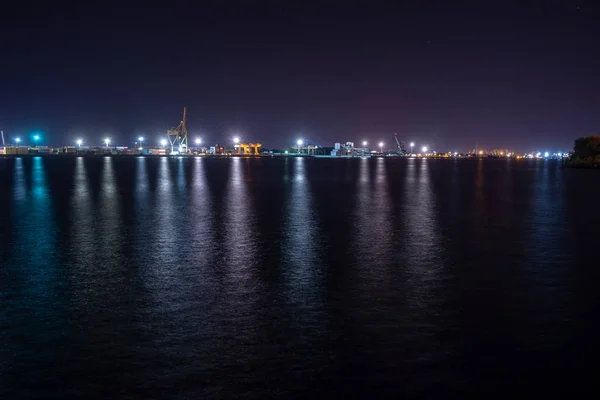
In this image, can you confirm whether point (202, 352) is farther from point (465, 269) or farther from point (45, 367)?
point (465, 269)

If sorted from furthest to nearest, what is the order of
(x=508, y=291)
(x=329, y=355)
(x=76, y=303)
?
1. (x=508, y=291)
2. (x=76, y=303)
3. (x=329, y=355)

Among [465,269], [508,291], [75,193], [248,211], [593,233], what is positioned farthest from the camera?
[75,193]

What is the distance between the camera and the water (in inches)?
264

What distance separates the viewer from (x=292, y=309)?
9336mm

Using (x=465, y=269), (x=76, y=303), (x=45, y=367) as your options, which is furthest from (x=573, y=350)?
(x=76, y=303)

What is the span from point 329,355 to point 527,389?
2547 mm

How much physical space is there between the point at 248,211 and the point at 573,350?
17.0 meters

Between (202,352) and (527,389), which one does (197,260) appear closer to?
(202,352)

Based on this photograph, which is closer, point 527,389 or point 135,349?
point 527,389

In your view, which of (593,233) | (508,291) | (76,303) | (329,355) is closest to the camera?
(329,355)

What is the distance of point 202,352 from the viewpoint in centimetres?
737

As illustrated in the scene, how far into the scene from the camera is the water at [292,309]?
6.71 metres

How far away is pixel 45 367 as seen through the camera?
22.7ft

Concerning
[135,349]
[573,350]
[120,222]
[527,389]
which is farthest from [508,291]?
[120,222]
